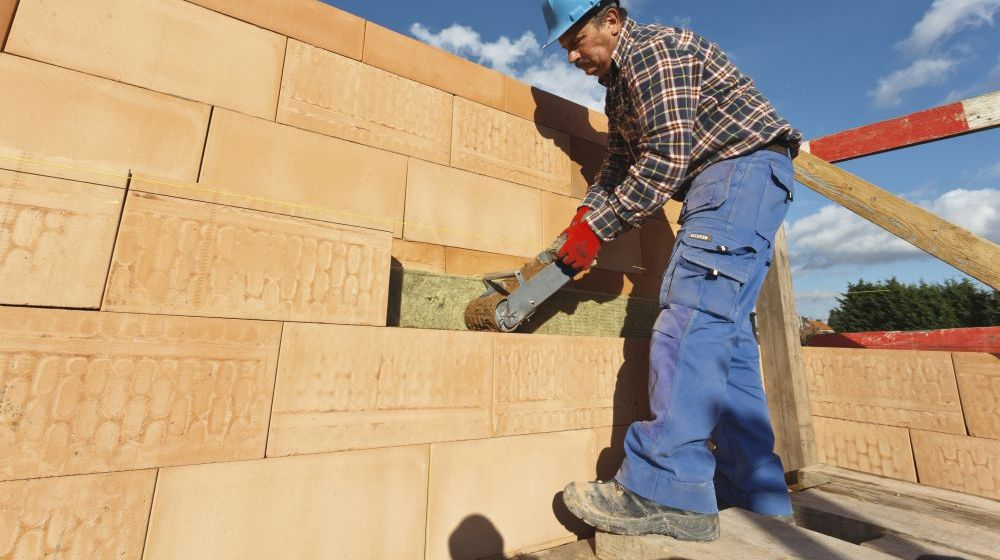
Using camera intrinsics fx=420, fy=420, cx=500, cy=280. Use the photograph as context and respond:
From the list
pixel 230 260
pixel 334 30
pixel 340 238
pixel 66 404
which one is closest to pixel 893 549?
pixel 340 238

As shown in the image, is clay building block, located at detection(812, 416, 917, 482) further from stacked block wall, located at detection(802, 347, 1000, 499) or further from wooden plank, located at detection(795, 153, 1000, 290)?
wooden plank, located at detection(795, 153, 1000, 290)

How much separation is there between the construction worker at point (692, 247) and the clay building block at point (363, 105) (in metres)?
0.71

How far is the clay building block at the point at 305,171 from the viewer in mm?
1619

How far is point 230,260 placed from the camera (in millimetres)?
1288

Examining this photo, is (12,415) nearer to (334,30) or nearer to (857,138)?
(334,30)

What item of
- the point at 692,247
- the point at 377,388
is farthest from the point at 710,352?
the point at 377,388

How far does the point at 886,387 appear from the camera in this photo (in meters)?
2.75

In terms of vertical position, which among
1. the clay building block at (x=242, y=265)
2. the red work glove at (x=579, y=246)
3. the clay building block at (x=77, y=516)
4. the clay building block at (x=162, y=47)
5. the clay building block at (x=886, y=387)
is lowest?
the clay building block at (x=77, y=516)

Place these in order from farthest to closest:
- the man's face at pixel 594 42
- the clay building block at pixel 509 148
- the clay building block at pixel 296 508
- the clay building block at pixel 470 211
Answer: the clay building block at pixel 509 148 < the clay building block at pixel 470 211 < the man's face at pixel 594 42 < the clay building block at pixel 296 508

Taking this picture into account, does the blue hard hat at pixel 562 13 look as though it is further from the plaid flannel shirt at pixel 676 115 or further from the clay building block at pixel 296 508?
the clay building block at pixel 296 508

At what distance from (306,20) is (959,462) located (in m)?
4.25

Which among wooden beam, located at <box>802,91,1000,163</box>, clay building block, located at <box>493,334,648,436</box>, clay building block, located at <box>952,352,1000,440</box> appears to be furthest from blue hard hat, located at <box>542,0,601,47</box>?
clay building block, located at <box>952,352,1000,440</box>

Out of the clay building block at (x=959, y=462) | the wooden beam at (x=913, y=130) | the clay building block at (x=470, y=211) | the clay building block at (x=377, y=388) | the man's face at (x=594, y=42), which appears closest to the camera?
the clay building block at (x=377, y=388)

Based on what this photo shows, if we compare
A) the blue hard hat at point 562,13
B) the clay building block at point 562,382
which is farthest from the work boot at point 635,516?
the blue hard hat at point 562,13
